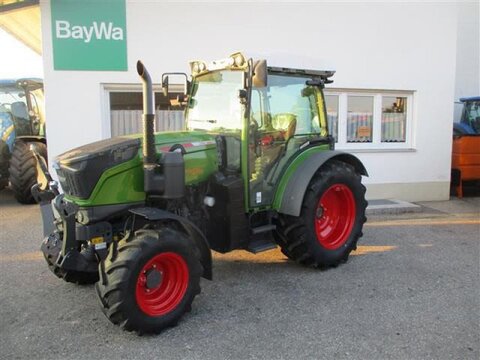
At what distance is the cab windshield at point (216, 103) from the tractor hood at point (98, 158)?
545mm

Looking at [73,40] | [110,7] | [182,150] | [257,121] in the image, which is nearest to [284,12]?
[110,7]

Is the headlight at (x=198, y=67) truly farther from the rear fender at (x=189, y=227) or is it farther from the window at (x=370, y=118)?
the window at (x=370, y=118)

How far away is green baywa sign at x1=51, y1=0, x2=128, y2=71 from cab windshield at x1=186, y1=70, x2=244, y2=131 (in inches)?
117

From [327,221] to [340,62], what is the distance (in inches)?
156

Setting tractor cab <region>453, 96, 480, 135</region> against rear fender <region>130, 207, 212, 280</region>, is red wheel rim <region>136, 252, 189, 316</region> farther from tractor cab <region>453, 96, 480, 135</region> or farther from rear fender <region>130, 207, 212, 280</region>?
tractor cab <region>453, 96, 480, 135</region>

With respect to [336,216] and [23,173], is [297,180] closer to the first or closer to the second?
[336,216]

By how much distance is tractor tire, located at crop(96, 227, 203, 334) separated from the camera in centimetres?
319

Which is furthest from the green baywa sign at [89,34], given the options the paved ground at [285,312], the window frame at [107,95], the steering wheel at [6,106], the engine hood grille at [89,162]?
the engine hood grille at [89,162]

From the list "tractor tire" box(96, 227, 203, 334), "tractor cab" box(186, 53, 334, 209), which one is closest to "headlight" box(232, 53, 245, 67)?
"tractor cab" box(186, 53, 334, 209)

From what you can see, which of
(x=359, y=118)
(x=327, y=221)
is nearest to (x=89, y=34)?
(x=327, y=221)

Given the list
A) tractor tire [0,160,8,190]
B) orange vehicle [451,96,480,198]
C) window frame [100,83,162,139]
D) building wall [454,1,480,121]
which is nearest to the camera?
window frame [100,83,162,139]

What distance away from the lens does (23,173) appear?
335 inches

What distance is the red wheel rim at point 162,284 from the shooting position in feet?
11.1

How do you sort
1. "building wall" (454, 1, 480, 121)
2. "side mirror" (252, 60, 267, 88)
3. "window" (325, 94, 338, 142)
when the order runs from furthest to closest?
1. "building wall" (454, 1, 480, 121)
2. "window" (325, 94, 338, 142)
3. "side mirror" (252, 60, 267, 88)
